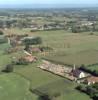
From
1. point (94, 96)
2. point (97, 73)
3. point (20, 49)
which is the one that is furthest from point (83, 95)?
point (20, 49)

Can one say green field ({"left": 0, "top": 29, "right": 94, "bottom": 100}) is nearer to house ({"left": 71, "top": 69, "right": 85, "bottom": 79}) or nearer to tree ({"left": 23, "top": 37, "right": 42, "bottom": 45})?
house ({"left": 71, "top": 69, "right": 85, "bottom": 79})

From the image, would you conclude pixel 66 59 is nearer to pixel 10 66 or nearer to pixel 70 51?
pixel 70 51

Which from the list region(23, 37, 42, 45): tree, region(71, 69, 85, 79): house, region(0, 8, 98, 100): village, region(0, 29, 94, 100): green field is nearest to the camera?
region(0, 29, 94, 100): green field

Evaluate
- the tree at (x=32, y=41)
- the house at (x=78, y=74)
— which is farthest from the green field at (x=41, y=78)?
the tree at (x=32, y=41)

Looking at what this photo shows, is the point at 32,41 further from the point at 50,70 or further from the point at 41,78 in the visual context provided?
the point at 41,78

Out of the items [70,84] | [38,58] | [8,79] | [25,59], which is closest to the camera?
[70,84]

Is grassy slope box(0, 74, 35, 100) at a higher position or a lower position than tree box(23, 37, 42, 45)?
higher

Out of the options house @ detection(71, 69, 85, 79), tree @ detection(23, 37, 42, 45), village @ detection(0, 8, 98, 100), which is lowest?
tree @ detection(23, 37, 42, 45)

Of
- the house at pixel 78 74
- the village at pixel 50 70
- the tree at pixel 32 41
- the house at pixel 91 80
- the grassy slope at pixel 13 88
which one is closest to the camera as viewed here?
the grassy slope at pixel 13 88

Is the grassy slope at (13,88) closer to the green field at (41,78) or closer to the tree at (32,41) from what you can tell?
the green field at (41,78)

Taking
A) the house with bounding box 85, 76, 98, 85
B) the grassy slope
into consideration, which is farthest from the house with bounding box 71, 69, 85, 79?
the grassy slope

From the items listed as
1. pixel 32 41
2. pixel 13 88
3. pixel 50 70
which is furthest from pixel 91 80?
pixel 32 41
